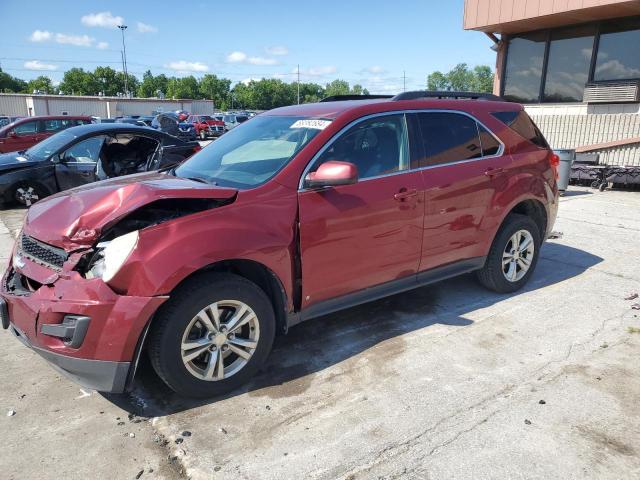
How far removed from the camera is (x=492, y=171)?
4188 mm

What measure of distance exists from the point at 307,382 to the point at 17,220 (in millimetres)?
7276

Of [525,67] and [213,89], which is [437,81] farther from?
[525,67]

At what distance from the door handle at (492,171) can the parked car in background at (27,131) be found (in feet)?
41.6

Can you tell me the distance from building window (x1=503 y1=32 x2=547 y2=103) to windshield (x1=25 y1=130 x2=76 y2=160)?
12.1 metres

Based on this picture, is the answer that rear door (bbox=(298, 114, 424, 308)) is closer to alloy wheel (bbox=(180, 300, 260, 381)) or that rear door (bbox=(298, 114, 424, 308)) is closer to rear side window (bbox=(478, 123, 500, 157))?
alloy wheel (bbox=(180, 300, 260, 381))

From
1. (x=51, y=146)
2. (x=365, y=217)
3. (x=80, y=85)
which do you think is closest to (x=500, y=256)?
(x=365, y=217)

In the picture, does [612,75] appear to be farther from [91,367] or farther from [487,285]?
[91,367]

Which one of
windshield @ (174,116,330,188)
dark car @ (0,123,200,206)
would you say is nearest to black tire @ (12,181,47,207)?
dark car @ (0,123,200,206)

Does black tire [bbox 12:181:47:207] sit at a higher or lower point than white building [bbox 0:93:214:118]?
lower

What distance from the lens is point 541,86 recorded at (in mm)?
13469

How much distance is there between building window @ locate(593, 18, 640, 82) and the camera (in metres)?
11.3

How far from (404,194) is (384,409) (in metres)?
1.56

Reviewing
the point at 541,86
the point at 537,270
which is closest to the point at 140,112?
the point at 541,86

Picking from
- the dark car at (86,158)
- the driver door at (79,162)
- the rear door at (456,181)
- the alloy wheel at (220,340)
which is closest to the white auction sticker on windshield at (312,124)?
the rear door at (456,181)
